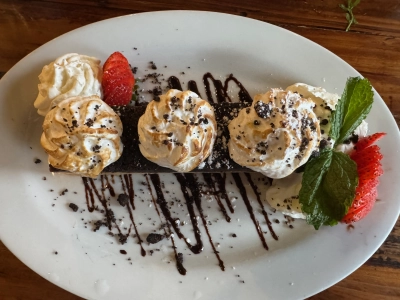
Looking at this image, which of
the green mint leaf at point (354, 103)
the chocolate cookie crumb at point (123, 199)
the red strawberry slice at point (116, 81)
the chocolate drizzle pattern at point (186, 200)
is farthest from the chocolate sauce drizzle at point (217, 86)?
the chocolate cookie crumb at point (123, 199)

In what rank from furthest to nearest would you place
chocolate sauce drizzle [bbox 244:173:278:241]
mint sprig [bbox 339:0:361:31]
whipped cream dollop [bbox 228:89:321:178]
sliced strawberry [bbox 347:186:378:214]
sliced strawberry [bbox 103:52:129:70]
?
1. mint sprig [bbox 339:0:361:31]
2. chocolate sauce drizzle [bbox 244:173:278:241]
3. sliced strawberry [bbox 103:52:129:70]
4. sliced strawberry [bbox 347:186:378:214]
5. whipped cream dollop [bbox 228:89:321:178]

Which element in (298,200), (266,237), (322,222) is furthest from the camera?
(266,237)

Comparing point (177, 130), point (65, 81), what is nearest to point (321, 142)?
point (177, 130)

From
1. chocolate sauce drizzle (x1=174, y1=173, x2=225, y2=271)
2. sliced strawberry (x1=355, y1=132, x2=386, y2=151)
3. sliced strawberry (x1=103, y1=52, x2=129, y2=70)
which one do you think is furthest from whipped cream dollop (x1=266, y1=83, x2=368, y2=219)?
sliced strawberry (x1=103, y1=52, x2=129, y2=70)

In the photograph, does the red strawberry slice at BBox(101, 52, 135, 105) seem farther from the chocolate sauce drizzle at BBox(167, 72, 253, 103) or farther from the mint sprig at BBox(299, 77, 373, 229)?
the mint sprig at BBox(299, 77, 373, 229)

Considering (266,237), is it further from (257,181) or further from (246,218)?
(257,181)

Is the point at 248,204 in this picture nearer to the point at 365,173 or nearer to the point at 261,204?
the point at 261,204

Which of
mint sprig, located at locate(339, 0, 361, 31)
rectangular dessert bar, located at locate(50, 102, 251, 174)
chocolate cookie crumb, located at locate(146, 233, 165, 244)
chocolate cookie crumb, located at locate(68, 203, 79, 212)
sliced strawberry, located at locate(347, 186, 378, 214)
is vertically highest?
mint sprig, located at locate(339, 0, 361, 31)

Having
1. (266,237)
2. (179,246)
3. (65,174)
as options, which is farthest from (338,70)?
(65,174)
